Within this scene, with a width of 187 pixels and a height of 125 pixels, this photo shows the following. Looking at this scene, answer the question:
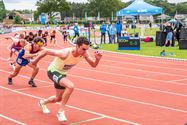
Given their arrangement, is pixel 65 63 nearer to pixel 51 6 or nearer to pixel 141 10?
pixel 141 10

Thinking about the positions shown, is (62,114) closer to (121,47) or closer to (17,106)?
(17,106)

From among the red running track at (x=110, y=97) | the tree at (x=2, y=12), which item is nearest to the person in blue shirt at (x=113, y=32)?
the red running track at (x=110, y=97)

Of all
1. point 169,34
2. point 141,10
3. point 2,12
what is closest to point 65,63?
point 169,34

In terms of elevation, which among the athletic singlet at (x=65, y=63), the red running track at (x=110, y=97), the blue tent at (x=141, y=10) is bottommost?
the red running track at (x=110, y=97)

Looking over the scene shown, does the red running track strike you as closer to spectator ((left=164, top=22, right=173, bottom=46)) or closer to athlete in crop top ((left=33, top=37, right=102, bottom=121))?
athlete in crop top ((left=33, top=37, right=102, bottom=121))

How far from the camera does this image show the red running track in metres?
7.53

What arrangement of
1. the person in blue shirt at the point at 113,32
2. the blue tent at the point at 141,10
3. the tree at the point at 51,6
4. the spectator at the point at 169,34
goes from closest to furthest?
the spectator at the point at 169,34 < the person in blue shirt at the point at 113,32 < the blue tent at the point at 141,10 < the tree at the point at 51,6

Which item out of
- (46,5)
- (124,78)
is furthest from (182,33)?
(46,5)

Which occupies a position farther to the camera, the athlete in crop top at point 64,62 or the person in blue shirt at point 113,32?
the person in blue shirt at point 113,32

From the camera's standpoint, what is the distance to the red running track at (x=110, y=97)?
24.7ft

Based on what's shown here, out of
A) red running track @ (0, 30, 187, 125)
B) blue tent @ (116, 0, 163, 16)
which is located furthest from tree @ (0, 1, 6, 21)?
red running track @ (0, 30, 187, 125)

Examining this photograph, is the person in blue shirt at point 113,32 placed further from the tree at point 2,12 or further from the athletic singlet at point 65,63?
the tree at point 2,12

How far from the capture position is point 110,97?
31.9 ft

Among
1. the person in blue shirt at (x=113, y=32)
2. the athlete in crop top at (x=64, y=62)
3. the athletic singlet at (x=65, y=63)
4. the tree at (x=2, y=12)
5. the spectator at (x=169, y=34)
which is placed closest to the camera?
the athlete in crop top at (x=64, y=62)
